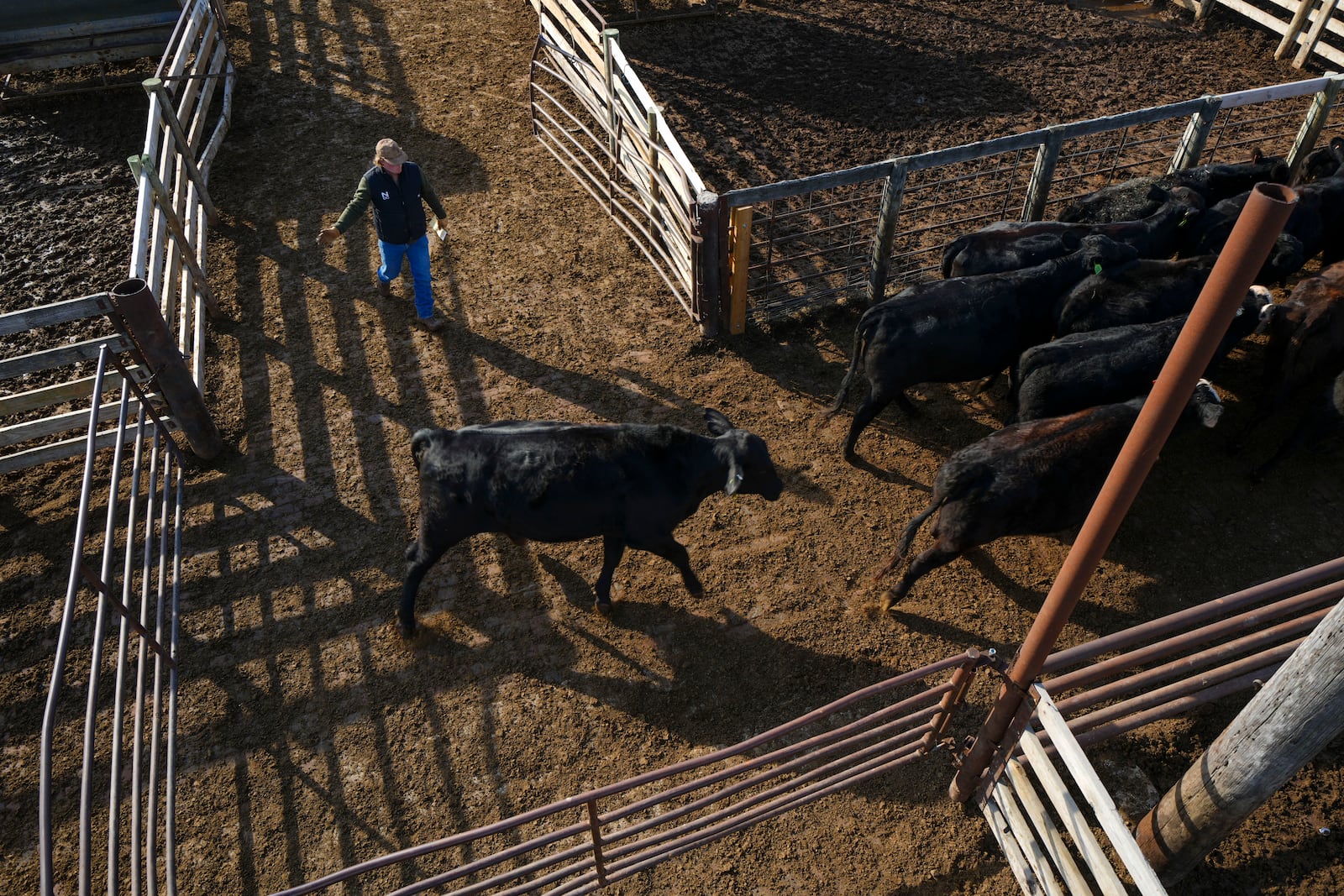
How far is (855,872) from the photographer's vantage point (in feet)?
14.4

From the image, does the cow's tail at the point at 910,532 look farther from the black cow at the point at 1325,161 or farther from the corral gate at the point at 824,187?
the black cow at the point at 1325,161

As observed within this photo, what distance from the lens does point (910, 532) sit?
17.6ft

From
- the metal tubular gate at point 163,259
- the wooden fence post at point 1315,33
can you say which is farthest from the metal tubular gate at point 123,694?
the wooden fence post at point 1315,33

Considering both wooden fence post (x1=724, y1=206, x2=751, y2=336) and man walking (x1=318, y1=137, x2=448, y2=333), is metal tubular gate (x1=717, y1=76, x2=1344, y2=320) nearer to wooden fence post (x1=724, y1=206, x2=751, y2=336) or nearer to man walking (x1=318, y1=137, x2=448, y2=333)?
wooden fence post (x1=724, y1=206, x2=751, y2=336)

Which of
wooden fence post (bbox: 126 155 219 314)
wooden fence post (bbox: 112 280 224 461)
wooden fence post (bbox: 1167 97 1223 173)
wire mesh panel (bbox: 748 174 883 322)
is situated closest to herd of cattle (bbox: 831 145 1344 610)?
wooden fence post (bbox: 1167 97 1223 173)

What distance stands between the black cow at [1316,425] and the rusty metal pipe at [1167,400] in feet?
14.0

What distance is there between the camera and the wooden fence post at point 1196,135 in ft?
26.1

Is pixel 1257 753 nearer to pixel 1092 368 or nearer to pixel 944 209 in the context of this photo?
pixel 1092 368

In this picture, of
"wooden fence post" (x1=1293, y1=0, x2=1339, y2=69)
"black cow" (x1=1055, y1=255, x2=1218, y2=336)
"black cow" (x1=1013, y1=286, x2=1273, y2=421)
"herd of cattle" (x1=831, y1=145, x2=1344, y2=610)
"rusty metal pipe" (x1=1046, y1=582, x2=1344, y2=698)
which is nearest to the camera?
"rusty metal pipe" (x1=1046, y1=582, x2=1344, y2=698)

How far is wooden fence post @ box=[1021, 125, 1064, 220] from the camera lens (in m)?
7.57

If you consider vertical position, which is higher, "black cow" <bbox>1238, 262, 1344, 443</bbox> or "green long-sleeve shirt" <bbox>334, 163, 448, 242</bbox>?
"green long-sleeve shirt" <bbox>334, 163, 448, 242</bbox>

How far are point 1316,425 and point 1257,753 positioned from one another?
408 cm

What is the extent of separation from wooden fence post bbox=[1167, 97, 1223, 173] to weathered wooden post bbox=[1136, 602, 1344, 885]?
683cm

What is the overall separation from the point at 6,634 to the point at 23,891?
1809mm
